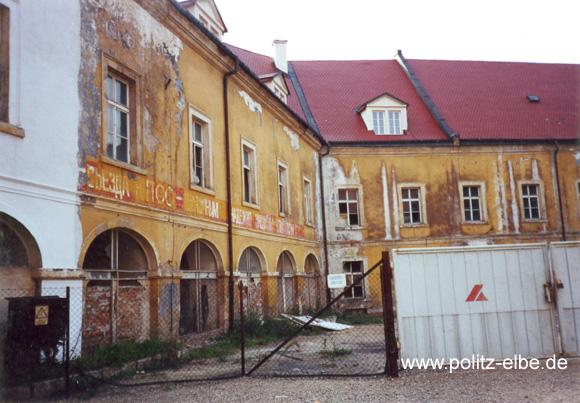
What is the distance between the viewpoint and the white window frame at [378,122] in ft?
84.8

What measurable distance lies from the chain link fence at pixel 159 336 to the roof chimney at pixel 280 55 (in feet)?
43.6

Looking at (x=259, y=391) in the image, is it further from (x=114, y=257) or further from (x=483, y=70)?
(x=483, y=70)

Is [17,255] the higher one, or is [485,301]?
[17,255]

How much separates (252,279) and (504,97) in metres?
18.3

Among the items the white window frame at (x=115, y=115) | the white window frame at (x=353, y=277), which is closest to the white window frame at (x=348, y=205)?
the white window frame at (x=353, y=277)

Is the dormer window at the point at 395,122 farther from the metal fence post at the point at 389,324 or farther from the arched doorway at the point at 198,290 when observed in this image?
the metal fence post at the point at 389,324

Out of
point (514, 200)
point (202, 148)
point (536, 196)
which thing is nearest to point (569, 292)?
point (202, 148)

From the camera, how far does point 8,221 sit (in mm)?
8172

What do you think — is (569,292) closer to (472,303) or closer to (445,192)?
(472,303)

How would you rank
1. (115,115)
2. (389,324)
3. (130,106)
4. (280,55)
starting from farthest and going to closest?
1. (280,55)
2. (130,106)
3. (115,115)
4. (389,324)

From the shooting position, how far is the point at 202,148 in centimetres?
1426

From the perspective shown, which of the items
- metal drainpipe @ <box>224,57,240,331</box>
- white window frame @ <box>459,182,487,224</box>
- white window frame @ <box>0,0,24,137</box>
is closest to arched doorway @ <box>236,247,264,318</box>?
metal drainpipe @ <box>224,57,240,331</box>

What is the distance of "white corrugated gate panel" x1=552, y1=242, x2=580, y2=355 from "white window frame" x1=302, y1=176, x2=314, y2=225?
1365 centimetres

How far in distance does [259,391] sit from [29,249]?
158 inches
